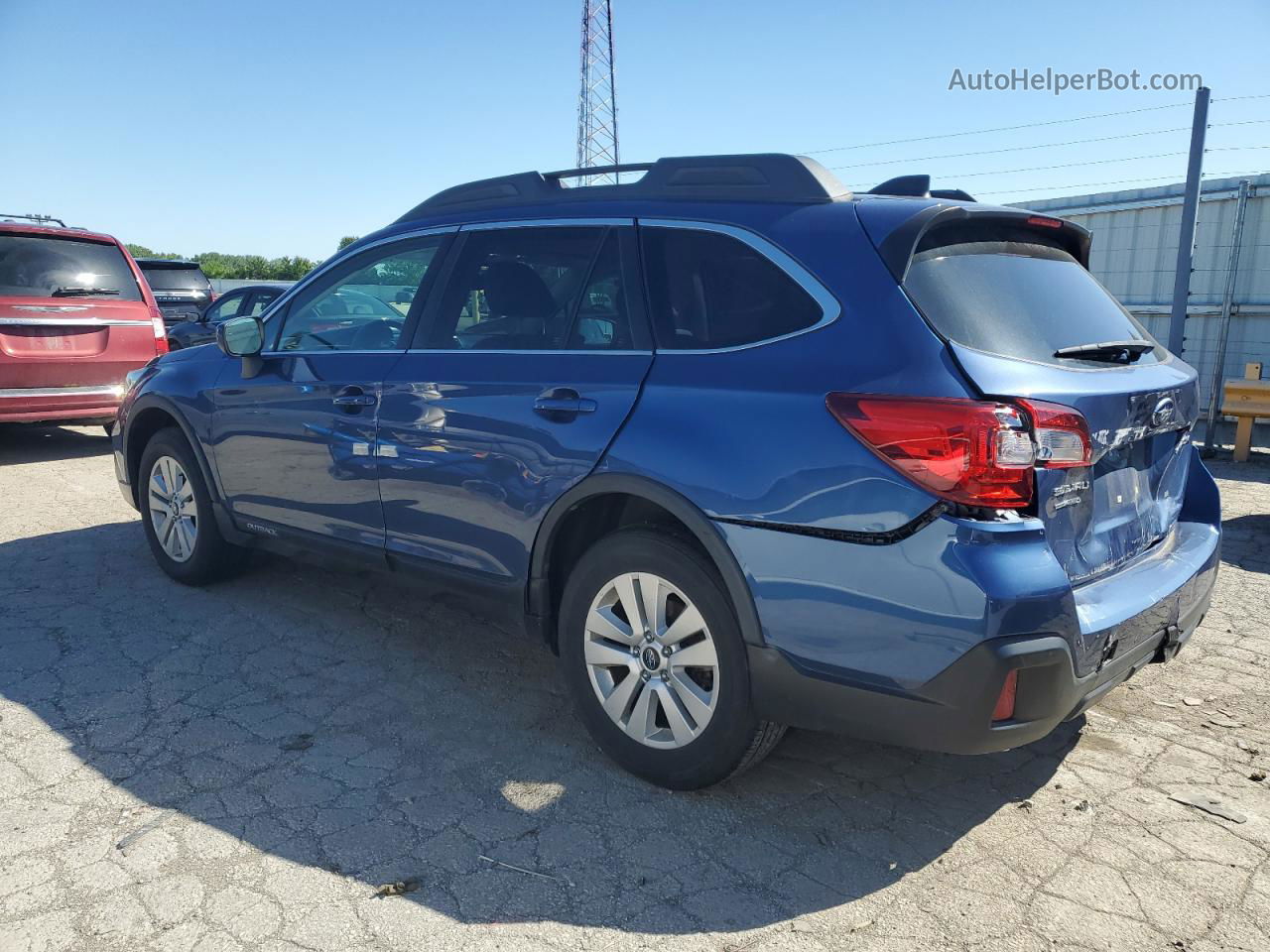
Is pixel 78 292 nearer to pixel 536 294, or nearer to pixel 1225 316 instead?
pixel 536 294

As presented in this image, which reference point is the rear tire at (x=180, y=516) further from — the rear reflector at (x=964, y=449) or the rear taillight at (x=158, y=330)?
the rear taillight at (x=158, y=330)

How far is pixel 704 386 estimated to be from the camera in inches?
109

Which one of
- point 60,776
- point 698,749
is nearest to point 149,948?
point 60,776

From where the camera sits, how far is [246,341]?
428cm

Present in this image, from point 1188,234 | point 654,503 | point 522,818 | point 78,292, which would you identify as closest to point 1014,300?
point 654,503

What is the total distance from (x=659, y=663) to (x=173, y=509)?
10.4ft

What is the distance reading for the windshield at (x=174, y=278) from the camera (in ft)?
47.8

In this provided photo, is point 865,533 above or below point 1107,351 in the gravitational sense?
below

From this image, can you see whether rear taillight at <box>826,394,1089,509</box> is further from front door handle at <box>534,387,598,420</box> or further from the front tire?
front door handle at <box>534,387,598,420</box>

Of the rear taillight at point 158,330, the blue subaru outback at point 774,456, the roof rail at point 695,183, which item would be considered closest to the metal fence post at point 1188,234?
the blue subaru outback at point 774,456

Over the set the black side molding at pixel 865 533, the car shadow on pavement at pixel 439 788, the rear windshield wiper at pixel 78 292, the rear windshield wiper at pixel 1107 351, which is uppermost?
the rear windshield wiper at pixel 78 292

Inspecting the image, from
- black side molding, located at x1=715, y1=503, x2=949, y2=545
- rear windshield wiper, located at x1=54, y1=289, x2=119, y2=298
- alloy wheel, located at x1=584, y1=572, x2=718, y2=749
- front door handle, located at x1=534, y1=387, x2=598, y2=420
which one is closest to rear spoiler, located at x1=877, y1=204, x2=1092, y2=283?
black side molding, located at x1=715, y1=503, x2=949, y2=545

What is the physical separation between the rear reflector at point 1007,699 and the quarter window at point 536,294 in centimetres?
146

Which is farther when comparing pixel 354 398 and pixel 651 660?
pixel 354 398
